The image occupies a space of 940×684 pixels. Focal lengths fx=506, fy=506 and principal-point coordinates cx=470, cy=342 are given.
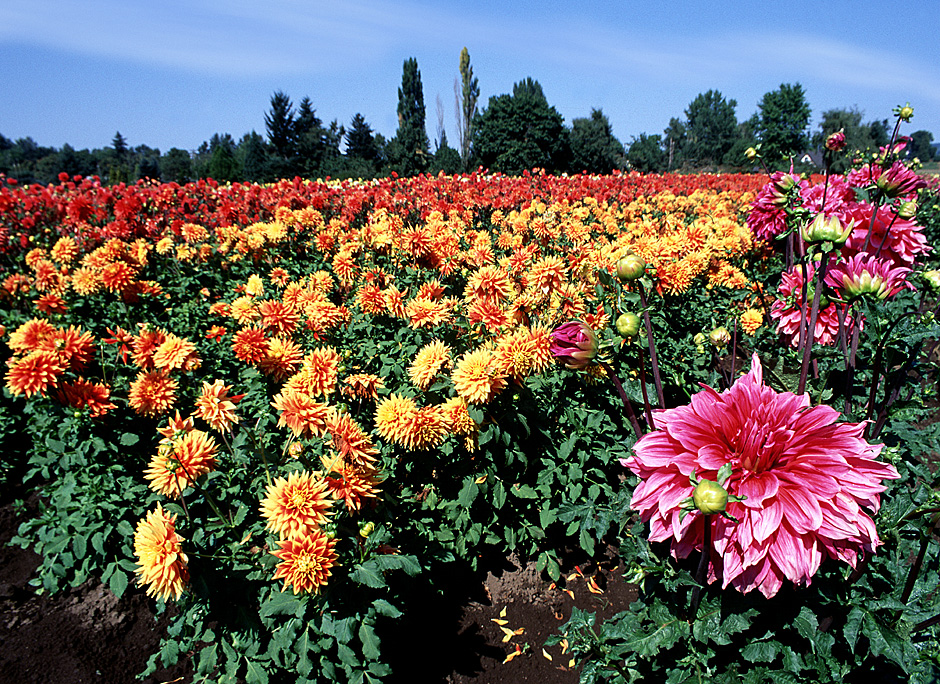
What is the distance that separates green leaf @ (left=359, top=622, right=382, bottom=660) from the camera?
1715 mm

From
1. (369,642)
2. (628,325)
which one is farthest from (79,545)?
(628,325)

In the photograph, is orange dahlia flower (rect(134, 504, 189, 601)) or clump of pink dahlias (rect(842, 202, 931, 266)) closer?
orange dahlia flower (rect(134, 504, 189, 601))

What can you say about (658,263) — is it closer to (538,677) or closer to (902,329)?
(902,329)

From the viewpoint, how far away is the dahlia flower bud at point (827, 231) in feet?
3.38

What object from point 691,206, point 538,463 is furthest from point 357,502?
point 691,206

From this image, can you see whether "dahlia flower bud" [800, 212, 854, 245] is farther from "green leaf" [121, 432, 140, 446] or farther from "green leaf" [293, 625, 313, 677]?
"green leaf" [121, 432, 140, 446]

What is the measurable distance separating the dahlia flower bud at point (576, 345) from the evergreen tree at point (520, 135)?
3341 cm

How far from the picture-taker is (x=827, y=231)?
1.04 m

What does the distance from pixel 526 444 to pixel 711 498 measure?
1.80m

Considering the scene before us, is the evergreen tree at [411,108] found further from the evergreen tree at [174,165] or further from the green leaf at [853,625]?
the green leaf at [853,625]

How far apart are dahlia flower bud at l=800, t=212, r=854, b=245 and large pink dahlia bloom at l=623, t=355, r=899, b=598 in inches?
12.9

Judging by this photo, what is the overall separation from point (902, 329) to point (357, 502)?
1705 mm

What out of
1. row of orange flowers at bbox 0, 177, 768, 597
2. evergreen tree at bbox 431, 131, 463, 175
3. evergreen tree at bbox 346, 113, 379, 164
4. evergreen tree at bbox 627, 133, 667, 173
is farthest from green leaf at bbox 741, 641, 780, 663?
evergreen tree at bbox 346, 113, 379, 164

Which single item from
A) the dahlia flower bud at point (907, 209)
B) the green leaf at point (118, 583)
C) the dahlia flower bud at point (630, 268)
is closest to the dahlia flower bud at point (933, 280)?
the dahlia flower bud at point (907, 209)
